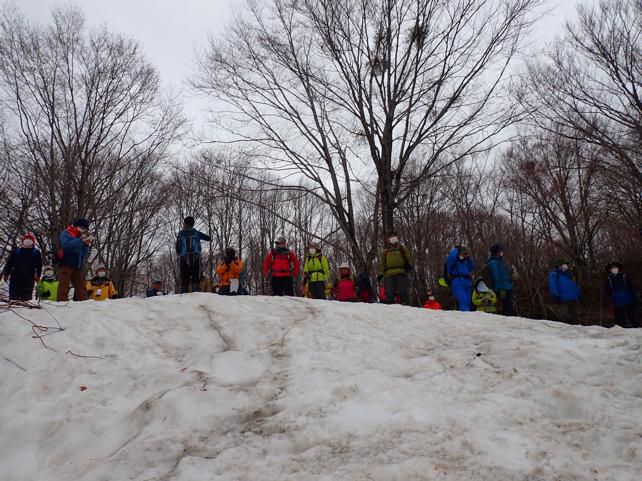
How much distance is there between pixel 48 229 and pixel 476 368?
1468 cm

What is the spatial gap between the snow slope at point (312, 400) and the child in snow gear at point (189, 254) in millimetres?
3326

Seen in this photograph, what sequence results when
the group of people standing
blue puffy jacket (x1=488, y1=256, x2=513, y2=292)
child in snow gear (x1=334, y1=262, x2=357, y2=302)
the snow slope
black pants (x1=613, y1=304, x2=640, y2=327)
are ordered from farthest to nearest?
→ child in snow gear (x1=334, y1=262, x2=357, y2=302) → black pants (x1=613, y1=304, x2=640, y2=327) → blue puffy jacket (x1=488, y1=256, x2=513, y2=292) → the group of people standing → the snow slope

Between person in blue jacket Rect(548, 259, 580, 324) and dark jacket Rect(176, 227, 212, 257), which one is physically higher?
dark jacket Rect(176, 227, 212, 257)

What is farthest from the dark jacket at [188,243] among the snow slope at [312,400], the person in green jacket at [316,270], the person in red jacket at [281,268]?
the snow slope at [312,400]

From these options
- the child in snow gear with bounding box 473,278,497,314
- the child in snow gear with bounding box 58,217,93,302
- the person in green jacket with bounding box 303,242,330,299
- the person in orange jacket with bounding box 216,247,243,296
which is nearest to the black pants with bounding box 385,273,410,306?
the person in green jacket with bounding box 303,242,330,299

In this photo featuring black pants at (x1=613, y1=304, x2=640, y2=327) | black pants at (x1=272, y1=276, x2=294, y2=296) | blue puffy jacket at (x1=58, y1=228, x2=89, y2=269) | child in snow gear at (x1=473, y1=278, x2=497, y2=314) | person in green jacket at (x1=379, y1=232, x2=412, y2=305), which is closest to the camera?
blue puffy jacket at (x1=58, y1=228, x2=89, y2=269)

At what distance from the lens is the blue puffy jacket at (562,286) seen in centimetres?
923

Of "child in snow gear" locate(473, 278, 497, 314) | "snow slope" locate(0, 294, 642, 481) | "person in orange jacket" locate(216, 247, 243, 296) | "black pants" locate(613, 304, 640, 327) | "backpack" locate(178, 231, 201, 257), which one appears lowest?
"snow slope" locate(0, 294, 642, 481)

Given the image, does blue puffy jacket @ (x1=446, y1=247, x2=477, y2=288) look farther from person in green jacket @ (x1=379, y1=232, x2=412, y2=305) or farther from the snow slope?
the snow slope

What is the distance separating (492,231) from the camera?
74.3 feet

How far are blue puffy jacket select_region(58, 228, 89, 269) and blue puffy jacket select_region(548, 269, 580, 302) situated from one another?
9.61 meters

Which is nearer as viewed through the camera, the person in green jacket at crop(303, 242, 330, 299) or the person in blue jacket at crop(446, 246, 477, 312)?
the person in blue jacket at crop(446, 246, 477, 312)

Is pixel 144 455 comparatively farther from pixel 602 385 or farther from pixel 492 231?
pixel 492 231

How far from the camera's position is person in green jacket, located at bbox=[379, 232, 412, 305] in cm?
809
